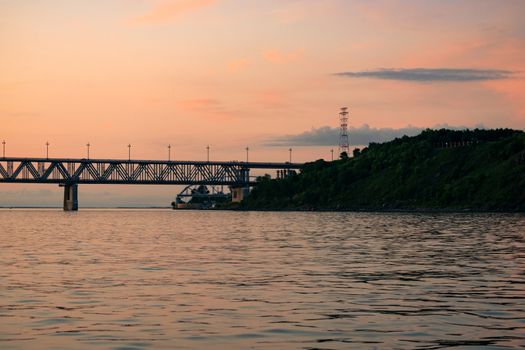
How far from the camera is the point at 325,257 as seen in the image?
4891 cm

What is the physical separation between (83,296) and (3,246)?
33.9 m

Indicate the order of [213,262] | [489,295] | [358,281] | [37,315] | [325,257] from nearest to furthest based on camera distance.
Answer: [37,315]
[489,295]
[358,281]
[213,262]
[325,257]

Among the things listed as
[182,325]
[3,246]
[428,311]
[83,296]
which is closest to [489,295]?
[428,311]

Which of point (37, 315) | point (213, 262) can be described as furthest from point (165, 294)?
point (213, 262)

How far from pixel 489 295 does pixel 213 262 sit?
1868cm

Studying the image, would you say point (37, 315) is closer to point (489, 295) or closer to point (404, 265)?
point (489, 295)

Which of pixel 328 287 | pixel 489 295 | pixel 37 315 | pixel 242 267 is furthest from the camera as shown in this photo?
pixel 242 267

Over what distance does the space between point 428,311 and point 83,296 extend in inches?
435

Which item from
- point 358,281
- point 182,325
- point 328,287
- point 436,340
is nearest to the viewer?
point 436,340

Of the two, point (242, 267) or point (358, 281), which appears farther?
point (242, 267)

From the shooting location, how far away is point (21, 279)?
1373 inches

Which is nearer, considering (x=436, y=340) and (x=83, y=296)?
(x=436, y=340)

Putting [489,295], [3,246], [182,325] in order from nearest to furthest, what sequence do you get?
1. [182,325]
2. [489,295]
3. [3,246]

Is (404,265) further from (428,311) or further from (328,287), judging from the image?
(428,311)
